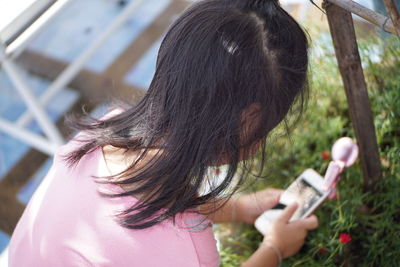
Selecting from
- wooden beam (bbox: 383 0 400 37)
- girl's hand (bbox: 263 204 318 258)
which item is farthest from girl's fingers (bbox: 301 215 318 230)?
wooden beam (bbox: 383 0 400 37)

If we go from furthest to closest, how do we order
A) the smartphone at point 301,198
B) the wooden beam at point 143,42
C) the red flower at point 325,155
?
the wooden beam at point 143,42 → the red flower at point 325,155 → the smartphone at point 301,198

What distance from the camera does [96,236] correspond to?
0.96 meters

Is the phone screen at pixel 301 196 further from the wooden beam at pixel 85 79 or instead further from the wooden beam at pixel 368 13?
the wooden beam at pixel 85 79

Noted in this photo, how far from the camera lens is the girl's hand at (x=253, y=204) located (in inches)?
55.8

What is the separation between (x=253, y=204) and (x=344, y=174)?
28cm

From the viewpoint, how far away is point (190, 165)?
880 millimetres

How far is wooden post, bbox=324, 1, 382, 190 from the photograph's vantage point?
994mm

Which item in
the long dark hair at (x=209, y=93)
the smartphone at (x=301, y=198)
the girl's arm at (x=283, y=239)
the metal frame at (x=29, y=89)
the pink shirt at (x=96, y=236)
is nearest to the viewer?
the long dark hair at (x=209, y=93)

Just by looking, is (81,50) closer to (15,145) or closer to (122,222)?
(15,145)

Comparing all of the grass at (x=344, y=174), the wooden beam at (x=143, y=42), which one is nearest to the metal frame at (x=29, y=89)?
the wooden beam at (x=143, y=42)

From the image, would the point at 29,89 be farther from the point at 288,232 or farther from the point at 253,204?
Result: the point at 288,232

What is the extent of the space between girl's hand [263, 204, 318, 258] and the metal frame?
91 centimetres

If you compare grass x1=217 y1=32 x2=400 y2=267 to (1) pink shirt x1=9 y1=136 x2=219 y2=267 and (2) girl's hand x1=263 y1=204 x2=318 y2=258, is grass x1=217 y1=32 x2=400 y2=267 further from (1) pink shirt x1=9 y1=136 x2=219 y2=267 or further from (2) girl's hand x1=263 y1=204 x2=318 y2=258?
(1) pink shirt x1=9 y1=136 x2=219 y2=267

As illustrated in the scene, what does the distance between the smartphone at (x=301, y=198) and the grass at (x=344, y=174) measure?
0.20ft
